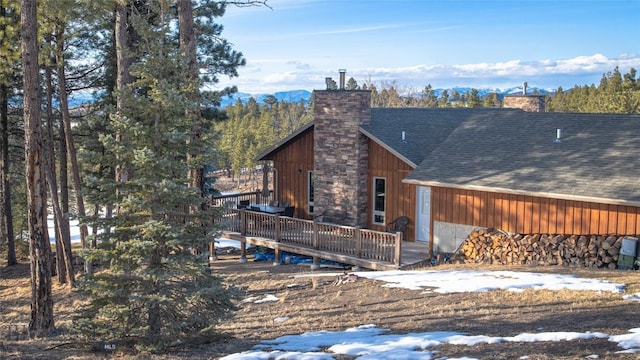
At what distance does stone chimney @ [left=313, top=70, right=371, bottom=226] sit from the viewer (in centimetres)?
1894

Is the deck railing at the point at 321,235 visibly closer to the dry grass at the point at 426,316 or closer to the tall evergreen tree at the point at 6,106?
the dry grass at the point at 426,316

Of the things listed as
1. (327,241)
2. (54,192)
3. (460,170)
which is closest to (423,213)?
(460,170)

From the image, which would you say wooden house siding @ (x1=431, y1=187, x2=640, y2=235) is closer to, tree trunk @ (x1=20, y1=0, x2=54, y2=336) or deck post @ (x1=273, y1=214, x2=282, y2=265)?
deck post @ (x1=273, y1=214, x2=282, y2=265)

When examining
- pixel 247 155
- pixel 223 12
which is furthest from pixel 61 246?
pixel 247 155

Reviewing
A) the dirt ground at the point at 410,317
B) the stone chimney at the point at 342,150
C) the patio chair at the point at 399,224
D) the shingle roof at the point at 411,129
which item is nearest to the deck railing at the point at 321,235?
the patio chair at the point at 399,224

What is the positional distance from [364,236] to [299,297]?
4431 millimetres

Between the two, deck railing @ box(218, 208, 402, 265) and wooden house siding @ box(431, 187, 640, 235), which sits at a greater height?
wooden house siding @ box(431, 187, 640, 235)

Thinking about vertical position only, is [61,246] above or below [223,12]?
below

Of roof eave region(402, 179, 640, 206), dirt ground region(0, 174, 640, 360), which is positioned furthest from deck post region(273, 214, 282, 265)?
roof eave region(402, 179, 640, 206)

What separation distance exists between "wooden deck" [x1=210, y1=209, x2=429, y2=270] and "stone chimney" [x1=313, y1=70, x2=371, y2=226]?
4.47 ft

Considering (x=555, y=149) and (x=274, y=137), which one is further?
(x=274, y=137)

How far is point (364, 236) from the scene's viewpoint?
17.2 m

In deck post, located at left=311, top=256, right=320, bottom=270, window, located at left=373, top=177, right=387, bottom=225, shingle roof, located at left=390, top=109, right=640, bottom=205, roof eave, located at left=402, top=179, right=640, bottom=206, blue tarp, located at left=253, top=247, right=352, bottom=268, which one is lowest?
blue tarp, located at left=253, top=247, right=352, bottom=268

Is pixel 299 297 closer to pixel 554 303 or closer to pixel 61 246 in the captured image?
pixel 554 303
